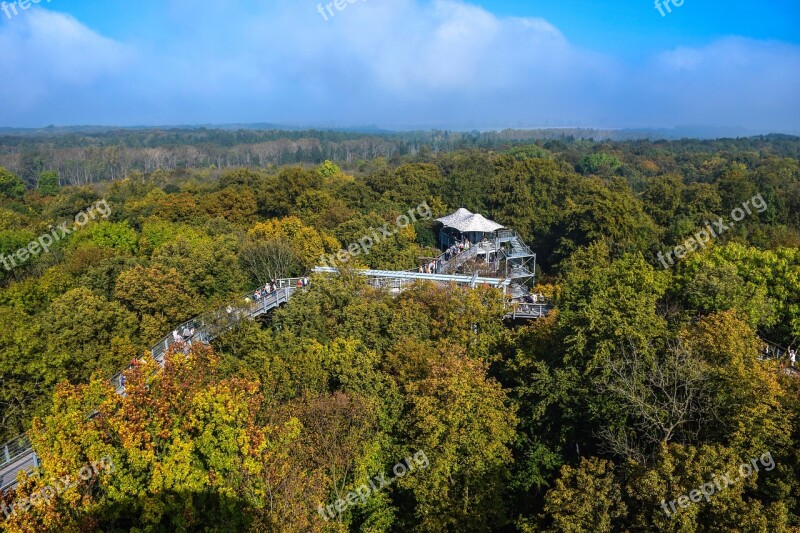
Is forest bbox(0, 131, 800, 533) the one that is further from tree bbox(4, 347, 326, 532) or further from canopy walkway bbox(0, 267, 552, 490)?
canopy walkway bbox(0, 267, 552, 490)

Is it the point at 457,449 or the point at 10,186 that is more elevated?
the point at 10,186

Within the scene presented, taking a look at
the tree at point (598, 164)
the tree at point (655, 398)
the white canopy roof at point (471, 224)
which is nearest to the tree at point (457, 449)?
the tree at point (655, 398)

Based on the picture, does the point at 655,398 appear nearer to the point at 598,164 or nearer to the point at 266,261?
the point at 266,261

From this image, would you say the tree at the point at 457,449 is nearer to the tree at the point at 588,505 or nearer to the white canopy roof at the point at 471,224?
the tree at the point at 588,505

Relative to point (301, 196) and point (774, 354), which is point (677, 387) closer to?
point (774, 354)

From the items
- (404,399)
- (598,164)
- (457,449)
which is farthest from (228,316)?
(598,164)

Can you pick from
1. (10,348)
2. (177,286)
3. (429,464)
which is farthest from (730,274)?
(10,348)

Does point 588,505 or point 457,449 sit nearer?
point 588,505

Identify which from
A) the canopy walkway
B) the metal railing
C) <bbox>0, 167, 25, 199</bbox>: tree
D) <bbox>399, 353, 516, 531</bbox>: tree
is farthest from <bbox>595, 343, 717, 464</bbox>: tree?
<bbox>0, 167, 25, 199</bbox>: tree
